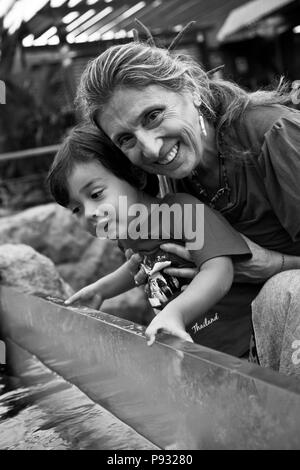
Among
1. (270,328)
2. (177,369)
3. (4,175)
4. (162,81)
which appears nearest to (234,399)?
(177,369)

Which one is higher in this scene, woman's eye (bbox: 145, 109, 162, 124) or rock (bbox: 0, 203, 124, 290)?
woman's eye (bbox: 145, 109, 162, 124)

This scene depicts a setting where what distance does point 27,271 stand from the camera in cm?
360

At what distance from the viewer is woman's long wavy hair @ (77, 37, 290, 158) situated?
2160mm

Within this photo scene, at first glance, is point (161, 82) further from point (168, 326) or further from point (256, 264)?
point (168, 326)

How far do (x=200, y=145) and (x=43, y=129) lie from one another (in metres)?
7.16

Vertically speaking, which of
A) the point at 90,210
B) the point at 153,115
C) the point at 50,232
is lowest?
the point at 50,232

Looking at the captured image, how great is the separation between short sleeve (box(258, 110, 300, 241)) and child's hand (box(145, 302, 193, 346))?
0.49 metres

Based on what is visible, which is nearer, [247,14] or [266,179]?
[266,179]

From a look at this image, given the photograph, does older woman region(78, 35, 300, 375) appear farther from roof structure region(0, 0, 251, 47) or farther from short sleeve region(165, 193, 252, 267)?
roof structure region(0, 0, 251, 47)

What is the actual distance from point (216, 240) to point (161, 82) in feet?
1.71

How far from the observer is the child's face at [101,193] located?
230 centimetres

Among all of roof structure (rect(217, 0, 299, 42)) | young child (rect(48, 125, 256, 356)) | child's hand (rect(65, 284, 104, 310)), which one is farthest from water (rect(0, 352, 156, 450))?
roof structure (rect(217, 0, 299, 42))

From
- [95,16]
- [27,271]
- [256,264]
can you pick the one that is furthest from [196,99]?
[95,16]

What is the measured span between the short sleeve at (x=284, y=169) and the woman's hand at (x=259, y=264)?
110mm
